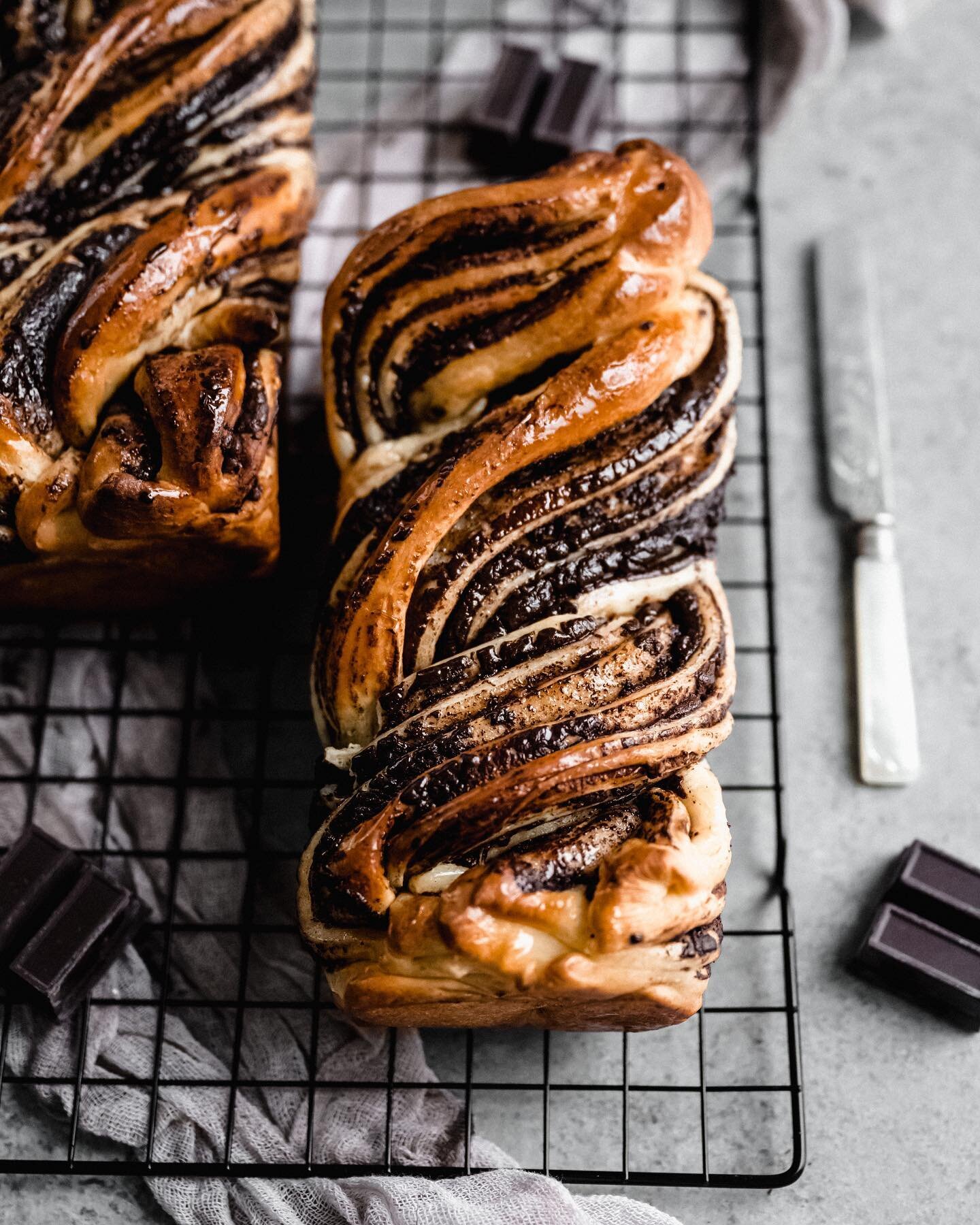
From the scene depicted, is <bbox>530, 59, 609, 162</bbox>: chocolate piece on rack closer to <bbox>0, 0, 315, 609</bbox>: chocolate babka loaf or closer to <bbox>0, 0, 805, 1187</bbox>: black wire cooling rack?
<bbox>0, 0, 805, 1187</bbox>: black wire cooling rack

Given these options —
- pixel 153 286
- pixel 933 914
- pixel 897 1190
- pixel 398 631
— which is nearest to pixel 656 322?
pixel 398 631

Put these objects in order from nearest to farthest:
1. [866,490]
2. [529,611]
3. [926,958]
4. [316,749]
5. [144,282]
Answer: [529,611]
[144,282]
[926,958]
[316,749]
[866,490]

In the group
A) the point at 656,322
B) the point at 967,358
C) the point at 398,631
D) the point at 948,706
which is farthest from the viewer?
the point at 967,358

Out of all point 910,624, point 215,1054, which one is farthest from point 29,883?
point 910,624

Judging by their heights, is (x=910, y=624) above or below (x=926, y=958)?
above

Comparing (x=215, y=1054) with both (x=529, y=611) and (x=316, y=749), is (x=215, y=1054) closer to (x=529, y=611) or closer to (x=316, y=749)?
(x=316, y=749)

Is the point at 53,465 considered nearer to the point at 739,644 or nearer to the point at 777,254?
the point at 739,644
